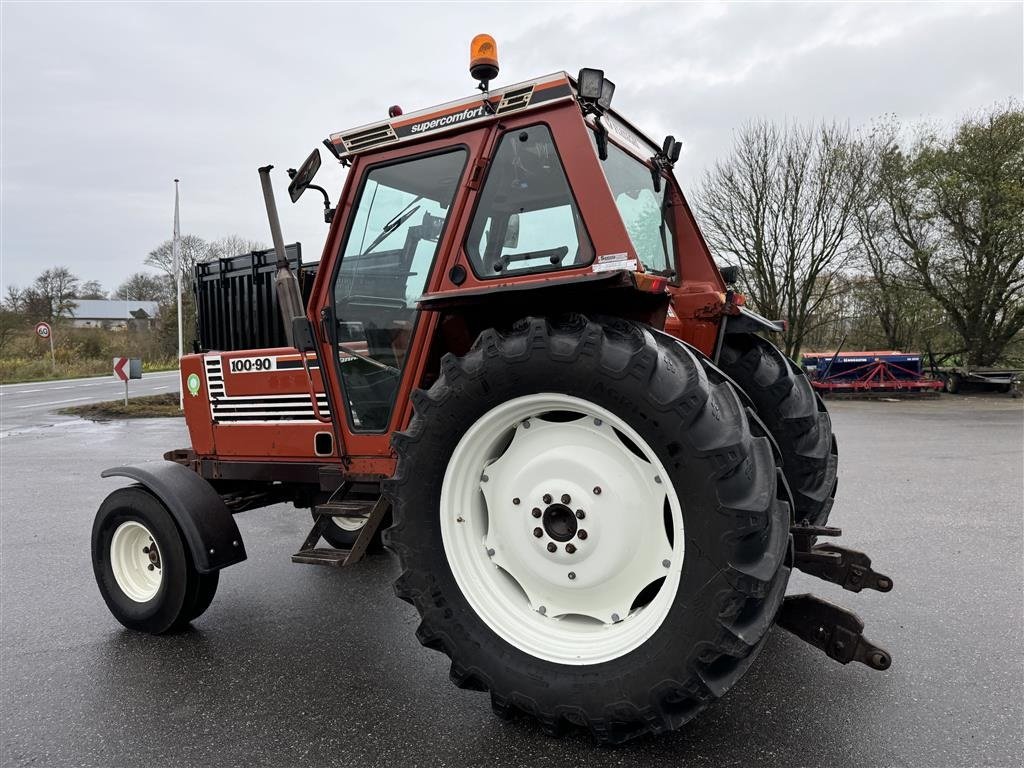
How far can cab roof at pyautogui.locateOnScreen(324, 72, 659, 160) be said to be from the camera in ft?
8.47

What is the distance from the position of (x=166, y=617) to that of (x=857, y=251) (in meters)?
21.7

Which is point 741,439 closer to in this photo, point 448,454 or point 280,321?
point 448,454

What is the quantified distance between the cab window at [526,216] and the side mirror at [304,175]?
77 cm

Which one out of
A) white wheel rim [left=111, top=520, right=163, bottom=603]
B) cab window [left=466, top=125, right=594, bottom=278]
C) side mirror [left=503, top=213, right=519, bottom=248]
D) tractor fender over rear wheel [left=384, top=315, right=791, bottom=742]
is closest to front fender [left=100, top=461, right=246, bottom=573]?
white wheel rim [left=111, top=520, right=163, bottom=603]

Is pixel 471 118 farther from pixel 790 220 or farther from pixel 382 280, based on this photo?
pixel 790 220

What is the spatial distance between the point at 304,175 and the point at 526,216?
1.03 meters

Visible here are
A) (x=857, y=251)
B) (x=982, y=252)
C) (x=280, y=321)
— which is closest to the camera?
(x=280, y=321)

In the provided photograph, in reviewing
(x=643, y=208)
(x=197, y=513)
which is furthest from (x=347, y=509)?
(x=643, y=208)

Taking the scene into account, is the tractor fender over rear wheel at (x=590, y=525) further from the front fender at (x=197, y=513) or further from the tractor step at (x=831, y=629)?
the front fender at (x=197, y=513)

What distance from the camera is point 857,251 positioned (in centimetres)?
2025

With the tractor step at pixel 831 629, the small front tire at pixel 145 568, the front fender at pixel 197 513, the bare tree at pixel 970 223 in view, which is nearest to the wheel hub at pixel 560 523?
the tractor step at pixel 831 629

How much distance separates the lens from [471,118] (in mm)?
2746

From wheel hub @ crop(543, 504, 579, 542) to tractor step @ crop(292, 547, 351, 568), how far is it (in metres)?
0.97

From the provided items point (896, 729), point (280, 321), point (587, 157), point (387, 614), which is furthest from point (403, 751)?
point (280, 321)
